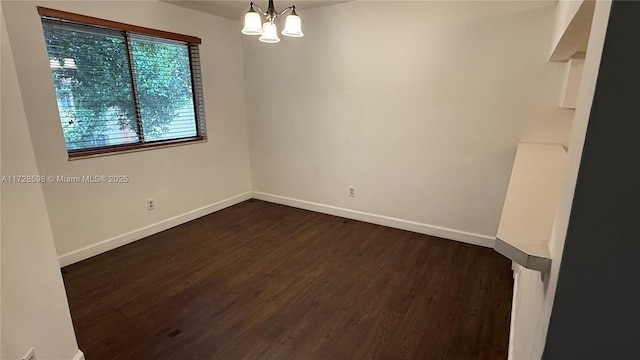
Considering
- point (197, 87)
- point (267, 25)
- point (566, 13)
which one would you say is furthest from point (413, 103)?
point (197, 87)

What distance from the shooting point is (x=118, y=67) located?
3.01 m

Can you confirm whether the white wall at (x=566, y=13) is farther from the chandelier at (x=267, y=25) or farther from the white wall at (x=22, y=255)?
the white wall at (x=22, y=255)

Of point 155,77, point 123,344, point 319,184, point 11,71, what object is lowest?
point 123,344

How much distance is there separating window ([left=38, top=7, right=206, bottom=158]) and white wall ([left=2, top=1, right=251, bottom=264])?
0.09m

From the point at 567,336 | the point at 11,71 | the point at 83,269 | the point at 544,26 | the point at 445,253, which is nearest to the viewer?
the point at 567,336

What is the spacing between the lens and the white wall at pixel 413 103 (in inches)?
104

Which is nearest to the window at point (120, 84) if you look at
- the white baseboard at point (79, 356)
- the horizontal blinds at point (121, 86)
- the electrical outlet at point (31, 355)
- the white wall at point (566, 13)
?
the horizontal blinds at point (121, 86)

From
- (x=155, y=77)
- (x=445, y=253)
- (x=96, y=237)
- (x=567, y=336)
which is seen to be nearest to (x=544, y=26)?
(x=445, y=253)

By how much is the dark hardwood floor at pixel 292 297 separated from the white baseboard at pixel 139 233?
88 millimetres

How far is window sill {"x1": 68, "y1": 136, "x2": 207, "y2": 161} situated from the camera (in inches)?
110

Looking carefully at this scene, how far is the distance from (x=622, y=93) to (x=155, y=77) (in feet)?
12.3

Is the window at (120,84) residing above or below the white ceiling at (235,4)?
below

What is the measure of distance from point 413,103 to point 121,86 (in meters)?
2.85

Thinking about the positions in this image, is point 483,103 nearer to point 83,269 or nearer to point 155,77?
point 155,77
